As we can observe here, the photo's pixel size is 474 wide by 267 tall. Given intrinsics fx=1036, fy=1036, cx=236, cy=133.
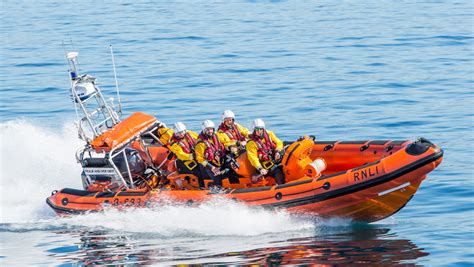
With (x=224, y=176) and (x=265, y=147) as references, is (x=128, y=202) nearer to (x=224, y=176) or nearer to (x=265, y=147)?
(x=224, y=176)

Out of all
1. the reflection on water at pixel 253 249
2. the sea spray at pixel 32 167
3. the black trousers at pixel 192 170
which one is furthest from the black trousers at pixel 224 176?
the sea spray at pixel 32 167

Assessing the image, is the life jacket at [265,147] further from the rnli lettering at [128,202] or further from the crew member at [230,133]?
the rnli lettering at [128,202]

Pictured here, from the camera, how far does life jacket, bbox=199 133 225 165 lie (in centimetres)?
1395

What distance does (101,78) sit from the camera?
83.2 ft

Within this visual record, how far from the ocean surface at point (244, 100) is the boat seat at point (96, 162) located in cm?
76

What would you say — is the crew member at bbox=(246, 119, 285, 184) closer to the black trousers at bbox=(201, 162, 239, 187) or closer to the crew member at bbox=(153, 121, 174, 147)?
the black trousers at bbox=(201, 162, 239, 187)

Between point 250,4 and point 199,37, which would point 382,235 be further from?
point 250,4

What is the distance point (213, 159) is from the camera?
14.0m

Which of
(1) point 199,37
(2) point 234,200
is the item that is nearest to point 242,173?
(2) point 234,200

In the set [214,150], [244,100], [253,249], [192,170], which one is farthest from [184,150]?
[244,100]

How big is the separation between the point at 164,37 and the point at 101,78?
576cm

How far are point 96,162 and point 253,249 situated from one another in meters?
3.15

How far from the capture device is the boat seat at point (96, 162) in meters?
14.5

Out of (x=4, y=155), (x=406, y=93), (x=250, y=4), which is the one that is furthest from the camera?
(x=250, y=4)
